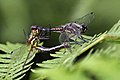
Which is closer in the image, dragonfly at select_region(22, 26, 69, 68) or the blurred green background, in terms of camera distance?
dragonfly at select_region(22, 26, 69, 68)

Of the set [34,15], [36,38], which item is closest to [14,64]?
[36,38]

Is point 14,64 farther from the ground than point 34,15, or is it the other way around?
point 34,15

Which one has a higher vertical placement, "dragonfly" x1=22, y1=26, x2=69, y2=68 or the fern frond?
"dragonfly" x1=22, y1=26, x2=69, y2=68

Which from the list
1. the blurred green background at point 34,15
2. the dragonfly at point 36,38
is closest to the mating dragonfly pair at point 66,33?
the dragonfly at point 36,38

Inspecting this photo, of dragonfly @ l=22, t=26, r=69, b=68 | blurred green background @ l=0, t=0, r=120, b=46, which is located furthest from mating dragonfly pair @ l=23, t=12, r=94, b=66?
blurred green background @ l=0, t=0, r=120, b=46

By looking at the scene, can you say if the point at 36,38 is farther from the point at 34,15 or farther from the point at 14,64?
the point at 34,15

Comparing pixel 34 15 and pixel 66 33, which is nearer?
pixel 66 33

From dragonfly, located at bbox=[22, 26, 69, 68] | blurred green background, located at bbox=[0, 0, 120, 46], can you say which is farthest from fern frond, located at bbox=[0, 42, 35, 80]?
blurred green background, located at bbox=[0, 0, 120, 46]

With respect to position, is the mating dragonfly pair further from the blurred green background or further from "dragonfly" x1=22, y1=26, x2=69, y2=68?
the blurred green background

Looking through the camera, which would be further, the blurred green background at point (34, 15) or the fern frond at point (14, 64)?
the blurred green background at point (34, 15)

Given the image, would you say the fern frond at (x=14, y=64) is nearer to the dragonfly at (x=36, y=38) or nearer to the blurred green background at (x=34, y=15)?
the dragonfly at (x=36, y=38)

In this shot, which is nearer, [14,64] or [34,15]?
[14,64]

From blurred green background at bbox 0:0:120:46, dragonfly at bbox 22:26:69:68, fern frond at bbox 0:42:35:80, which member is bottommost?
fern frond at bbox 0:42:35:80
